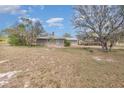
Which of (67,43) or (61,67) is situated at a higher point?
(67,43)

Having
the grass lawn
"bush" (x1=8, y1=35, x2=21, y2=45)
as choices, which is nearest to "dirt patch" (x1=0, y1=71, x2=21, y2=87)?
the grass lawn

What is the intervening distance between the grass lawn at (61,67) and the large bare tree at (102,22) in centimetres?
21

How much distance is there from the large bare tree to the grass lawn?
8.2 inches

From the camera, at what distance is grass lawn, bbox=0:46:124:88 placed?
233cm

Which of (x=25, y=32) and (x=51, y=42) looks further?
(x=51, y=42)

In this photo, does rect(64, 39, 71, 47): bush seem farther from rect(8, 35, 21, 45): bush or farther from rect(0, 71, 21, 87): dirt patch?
rect(0, 71, 21, 87): dirt patch

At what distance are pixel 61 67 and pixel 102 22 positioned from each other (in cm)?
104

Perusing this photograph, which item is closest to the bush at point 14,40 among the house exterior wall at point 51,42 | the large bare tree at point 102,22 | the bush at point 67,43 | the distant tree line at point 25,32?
the distant tree line at point 25,32

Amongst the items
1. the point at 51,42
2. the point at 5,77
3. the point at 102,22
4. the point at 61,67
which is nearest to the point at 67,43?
the point at 51,42

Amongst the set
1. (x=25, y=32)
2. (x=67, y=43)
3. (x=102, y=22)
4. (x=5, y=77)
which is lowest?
(x=5, y=77)

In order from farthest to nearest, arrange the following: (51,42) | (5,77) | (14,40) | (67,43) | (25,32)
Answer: (51,42) → (67,43) → (25,32) → (14,40) → (5,77)

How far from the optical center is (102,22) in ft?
10.6

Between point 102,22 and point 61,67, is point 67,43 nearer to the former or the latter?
point 102,22
